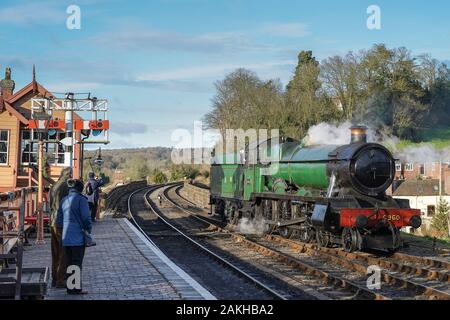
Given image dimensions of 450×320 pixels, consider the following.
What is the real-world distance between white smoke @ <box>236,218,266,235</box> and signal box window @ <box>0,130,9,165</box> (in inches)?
480

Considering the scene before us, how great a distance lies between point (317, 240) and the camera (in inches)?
710

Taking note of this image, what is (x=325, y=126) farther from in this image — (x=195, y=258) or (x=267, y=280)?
(x=267, y=280)

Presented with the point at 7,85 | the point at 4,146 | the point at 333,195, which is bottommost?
the point at 333,195

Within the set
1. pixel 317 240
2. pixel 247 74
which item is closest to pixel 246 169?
pixel 317 240

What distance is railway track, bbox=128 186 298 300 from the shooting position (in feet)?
38.0

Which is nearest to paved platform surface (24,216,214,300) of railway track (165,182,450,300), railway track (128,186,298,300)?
railway track (128,186,298,300)

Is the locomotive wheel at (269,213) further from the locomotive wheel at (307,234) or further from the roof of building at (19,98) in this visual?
the roof of building at (19,98)

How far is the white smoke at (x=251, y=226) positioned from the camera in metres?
22.2

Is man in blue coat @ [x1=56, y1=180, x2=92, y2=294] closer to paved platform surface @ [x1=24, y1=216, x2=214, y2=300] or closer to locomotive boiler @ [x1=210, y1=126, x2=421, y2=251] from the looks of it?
paved platform surface @ [x1=24, y1=216, x2=214, y2=300]

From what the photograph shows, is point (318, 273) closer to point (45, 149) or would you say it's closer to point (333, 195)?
point (333, 195)

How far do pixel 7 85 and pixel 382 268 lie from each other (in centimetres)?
2579

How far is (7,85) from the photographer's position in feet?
113

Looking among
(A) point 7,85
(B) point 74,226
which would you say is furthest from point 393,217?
(A) point 7,85

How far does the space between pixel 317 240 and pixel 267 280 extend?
5180mm
